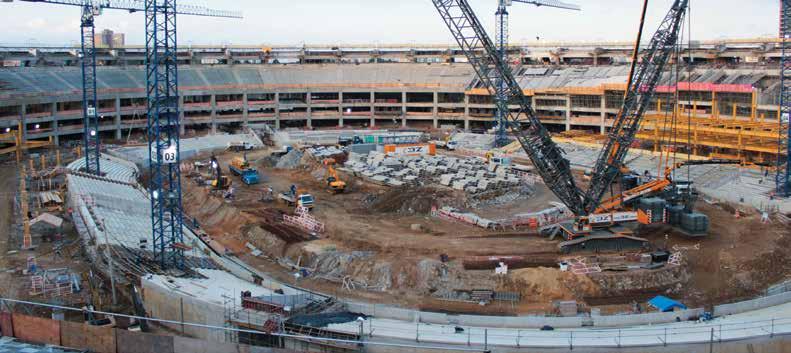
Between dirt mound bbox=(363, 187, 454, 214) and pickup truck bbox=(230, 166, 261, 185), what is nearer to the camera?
dirt mound bbox=(363, 187, 454, 214)

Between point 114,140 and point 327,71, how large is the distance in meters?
28.3

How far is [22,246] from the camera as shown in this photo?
121 feet

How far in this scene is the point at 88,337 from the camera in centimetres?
2222

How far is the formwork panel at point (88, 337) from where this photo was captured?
2219cm

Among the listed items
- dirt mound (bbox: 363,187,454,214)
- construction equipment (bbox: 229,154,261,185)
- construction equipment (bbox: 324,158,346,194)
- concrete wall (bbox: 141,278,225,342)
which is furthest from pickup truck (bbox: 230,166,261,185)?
concrete wall (bbox: 141,278,225,342)

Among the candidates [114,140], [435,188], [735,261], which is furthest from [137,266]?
[114,140]

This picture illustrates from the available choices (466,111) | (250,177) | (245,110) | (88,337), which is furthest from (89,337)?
(466,111)

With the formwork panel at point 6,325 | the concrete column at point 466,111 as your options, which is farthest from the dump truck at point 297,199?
the concrete column at point 466,111

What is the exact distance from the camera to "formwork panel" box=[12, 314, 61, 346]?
22.1 m

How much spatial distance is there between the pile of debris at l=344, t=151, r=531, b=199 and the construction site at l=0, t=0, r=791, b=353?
29 centimetres

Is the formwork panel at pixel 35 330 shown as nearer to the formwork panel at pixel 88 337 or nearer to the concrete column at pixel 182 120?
the formwork panel at pixel 88 337

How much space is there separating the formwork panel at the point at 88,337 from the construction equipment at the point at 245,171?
3266cm

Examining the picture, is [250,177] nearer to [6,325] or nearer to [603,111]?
[6,325]

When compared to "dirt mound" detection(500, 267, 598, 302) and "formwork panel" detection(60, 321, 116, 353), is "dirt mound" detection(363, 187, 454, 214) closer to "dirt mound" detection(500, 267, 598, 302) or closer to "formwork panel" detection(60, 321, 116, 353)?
"dirt mound" detection(500, 267, 598, 302)
